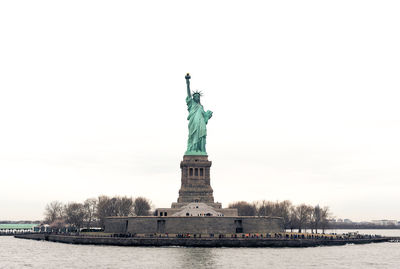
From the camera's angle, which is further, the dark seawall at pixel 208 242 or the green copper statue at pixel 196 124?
the green copper statue at pixel 196 124

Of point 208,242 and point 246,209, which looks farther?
point 246,209

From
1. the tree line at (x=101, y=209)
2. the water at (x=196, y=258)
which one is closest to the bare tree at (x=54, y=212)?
the tree line at (x=101, y=209)

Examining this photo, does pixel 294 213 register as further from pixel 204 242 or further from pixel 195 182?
pixel 204 242

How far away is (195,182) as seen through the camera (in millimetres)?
82062

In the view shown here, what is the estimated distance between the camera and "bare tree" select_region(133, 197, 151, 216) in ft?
363

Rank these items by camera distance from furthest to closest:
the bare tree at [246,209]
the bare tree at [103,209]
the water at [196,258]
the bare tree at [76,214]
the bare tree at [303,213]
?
the bare tree at [246,209] → the bare tree at [303,213] → the bare tree at [76,214] → the bare tree at [103,209] → the water at [196,258]

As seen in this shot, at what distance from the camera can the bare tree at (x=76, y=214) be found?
112113mm

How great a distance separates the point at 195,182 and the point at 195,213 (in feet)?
22.8

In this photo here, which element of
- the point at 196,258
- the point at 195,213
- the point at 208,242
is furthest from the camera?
the point at 195,213

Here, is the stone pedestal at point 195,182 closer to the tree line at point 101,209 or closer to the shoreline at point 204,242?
the shoreline at point 204,242

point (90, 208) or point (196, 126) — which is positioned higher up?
point (196, 126)

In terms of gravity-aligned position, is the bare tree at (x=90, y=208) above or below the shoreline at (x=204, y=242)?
above

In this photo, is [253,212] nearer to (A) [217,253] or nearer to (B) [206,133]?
(B) [206,133]

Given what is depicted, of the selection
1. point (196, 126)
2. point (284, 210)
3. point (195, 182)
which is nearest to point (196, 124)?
point (196, 126)
